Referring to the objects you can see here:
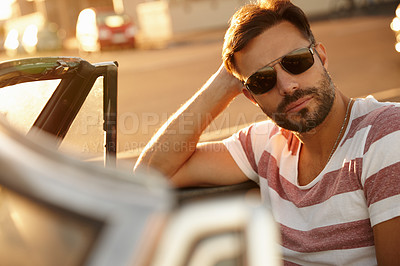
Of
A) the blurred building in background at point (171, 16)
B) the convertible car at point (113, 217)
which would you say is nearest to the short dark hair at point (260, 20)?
the convertible car at point (113, 217)

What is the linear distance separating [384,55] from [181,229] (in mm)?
11490

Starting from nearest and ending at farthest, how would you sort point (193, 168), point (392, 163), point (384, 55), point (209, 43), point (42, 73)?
point (392, 163) < point (42, 73) < point (193, 168) < point (384, 55) < point (209, 43)

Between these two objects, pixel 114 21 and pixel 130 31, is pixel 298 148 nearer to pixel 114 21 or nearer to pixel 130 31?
pixel 114 21

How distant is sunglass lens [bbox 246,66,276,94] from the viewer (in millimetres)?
2502

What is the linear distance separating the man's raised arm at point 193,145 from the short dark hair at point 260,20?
15.7 inches

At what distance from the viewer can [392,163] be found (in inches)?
76.4

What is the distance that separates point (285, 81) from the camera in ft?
8.16

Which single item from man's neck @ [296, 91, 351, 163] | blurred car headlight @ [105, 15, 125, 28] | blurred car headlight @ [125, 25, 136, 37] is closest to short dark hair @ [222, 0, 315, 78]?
man's neck @ [296, 91, 351, 163]

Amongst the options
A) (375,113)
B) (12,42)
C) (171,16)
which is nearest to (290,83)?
(375,113)

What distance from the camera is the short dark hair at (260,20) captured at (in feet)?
8.22

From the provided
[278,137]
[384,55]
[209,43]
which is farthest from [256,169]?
[209,43]

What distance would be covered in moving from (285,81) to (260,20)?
29cm

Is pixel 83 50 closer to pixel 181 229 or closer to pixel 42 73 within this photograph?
pixel 42 73

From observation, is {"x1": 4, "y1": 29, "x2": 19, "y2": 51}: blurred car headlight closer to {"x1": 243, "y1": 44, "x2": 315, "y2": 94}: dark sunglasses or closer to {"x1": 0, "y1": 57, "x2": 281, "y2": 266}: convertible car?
{"x1": 243, "y1": 44, "x2": 315, "y2": 94}: dark sunglasses
